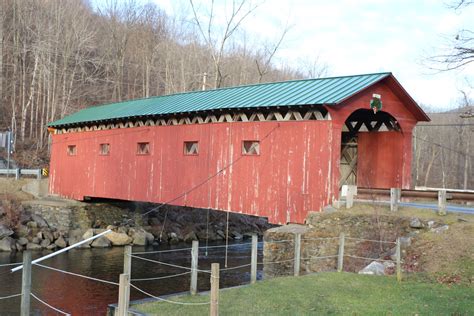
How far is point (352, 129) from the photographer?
16.6m

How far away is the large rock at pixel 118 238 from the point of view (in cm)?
2121

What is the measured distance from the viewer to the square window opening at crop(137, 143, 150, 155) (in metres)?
18.0

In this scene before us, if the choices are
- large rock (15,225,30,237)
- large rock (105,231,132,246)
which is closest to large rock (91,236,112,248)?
large rock (105,231,132,246)

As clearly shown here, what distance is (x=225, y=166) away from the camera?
14.8 m

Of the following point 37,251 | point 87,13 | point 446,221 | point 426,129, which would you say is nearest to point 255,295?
point 446,221

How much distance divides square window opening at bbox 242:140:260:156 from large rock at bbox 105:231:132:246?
31.5ft

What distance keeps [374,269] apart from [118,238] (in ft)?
46.4

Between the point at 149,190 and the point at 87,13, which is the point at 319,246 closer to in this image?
the point at 149,190

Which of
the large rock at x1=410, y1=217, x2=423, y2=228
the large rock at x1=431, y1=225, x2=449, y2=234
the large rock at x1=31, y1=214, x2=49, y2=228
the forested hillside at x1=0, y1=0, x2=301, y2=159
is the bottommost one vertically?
the large rock at x1=31, y1=214, x2=49, y2=228

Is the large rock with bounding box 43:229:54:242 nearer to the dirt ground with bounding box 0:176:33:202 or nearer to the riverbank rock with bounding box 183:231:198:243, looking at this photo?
the dirt ground with bounding box 0:176:33:202

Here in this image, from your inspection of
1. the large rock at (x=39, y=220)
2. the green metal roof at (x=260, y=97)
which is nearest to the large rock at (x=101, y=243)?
the large rock at (x=39, y=220)

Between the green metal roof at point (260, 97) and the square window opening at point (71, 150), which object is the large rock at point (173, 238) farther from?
the green metal roof at point (260, 97)

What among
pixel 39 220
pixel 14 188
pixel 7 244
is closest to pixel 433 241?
pixel 7 244

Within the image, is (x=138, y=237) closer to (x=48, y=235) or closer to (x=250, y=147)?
(x=48, y=235)
